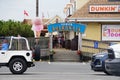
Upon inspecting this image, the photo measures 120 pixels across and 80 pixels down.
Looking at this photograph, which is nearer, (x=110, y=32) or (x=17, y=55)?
(x=17, y=55)

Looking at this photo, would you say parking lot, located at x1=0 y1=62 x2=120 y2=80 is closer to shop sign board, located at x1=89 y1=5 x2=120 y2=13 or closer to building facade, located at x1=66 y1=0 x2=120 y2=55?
building facade, located at x1=66 y1=0 x2=120 y2=55

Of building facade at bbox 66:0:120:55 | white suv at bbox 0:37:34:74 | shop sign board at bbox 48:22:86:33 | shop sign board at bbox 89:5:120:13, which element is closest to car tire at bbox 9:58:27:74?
white suv at bbox 0:37:34:74

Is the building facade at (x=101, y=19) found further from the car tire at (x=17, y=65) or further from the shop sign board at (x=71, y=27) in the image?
the car tire at (x=17, y=65)

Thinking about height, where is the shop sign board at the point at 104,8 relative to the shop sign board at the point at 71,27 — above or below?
above

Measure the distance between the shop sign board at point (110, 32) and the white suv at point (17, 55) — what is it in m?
22.6

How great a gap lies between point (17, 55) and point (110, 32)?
23.1 m

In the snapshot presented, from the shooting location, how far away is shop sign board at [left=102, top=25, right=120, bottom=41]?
46.4m

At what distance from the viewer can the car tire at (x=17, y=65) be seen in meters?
24.5

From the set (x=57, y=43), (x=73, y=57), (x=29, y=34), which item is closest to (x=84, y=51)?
(x=73, y=57)

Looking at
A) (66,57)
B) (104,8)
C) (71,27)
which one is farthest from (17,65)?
(104,8)

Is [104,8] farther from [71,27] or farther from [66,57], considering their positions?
[66,57]

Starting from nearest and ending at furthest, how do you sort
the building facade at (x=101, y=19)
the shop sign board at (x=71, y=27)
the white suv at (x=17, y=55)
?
the white suv at (x=17, y=55)
the shop sign board at (x=71, y=27)
the building facade at (x=101, y=19)

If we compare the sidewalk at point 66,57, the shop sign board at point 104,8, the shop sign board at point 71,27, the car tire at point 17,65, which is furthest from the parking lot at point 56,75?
the shop sign board at point 104,8

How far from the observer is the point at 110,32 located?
153 feet
